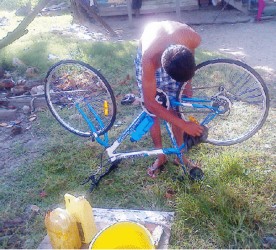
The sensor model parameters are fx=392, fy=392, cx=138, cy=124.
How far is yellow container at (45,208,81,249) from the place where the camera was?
265 centimetres

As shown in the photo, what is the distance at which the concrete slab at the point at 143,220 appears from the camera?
2871 mm

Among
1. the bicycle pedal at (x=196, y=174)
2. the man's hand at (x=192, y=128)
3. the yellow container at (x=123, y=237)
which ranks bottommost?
the bicycle pedal at (x=196, y=174)

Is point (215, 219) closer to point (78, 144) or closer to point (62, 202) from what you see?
point (62, 202)

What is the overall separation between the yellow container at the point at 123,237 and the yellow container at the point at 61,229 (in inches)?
10.7

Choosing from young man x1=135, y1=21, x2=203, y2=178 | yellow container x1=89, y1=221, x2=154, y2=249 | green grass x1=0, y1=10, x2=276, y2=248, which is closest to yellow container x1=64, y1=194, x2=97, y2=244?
yellow container x1=89, y1=221, x2=154, y2=249

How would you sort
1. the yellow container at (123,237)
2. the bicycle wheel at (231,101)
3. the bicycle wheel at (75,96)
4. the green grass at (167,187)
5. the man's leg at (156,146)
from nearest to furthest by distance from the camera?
the yellow container at (123,237) < the green grass at (167,187) < the bicycle wheel at (231,101) < the man's leg at (156,146) < the bicycle wheel at (75,96)

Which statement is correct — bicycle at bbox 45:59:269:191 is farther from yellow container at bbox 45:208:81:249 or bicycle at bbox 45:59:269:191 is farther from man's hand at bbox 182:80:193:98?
yellow container at bbox 45:208:81:249

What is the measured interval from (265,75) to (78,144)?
9.97 feet

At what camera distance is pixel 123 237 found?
257 centimetres

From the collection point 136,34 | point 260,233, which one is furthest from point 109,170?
point 136,34

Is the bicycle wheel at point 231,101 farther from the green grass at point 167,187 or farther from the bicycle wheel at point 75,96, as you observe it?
the bicycle wheel at point 75,96

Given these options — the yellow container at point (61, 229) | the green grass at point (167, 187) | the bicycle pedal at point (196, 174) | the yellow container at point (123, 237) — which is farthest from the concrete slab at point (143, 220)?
the bicycle pedal at point (196, 174)

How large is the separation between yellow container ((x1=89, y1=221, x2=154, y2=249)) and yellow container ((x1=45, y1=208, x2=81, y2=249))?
10.7 inches

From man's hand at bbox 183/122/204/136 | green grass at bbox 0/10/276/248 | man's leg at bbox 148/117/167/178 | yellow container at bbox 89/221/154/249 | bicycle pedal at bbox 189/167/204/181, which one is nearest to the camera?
yellow container at bbox 89/221/154/249
